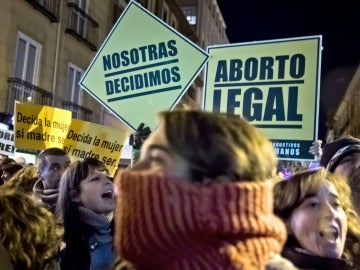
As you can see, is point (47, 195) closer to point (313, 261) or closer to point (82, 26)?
point (313, 261)

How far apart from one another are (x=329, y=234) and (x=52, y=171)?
3059 mm

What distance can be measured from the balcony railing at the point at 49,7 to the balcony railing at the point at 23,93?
2.13 m

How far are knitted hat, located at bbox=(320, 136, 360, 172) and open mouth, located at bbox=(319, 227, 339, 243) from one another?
3.89 feet

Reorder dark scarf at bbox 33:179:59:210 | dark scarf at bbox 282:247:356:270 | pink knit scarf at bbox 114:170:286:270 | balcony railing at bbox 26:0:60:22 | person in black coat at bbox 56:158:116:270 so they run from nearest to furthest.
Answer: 1. pink knit scarf at bbox 114:170:286:270
2. dark scarf at bbox 282:247:356:270
3. person in black coat at bbox 56:158:116:270
4. dark scarf at bbox 33:179:59:210
5. balcony railing at bbox 26:0:60:22

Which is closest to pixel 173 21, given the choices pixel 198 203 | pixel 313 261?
pixel 313 261

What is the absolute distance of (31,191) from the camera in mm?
4668

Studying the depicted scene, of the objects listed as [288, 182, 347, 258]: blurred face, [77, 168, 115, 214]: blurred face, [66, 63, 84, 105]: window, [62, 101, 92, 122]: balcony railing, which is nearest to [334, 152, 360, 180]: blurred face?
[288, 182, 347, 258]: blurred face

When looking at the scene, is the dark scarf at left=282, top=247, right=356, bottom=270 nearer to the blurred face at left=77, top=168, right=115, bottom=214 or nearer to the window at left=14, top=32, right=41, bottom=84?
the blurred face at left=77, top=168, right=115, bottom=214

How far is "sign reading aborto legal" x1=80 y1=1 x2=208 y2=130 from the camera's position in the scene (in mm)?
4246

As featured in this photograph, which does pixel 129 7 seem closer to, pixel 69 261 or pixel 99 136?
pixel 69 261

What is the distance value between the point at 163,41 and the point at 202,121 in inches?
121

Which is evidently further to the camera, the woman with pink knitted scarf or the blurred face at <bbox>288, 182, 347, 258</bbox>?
the blurred face at <bbox>288, 182, 347, 258</bbox>

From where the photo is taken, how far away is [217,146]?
1.33m

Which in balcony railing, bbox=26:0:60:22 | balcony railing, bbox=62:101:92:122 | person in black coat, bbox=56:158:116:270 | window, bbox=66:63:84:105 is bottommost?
person in black coat, bbox=56:158:116:270
